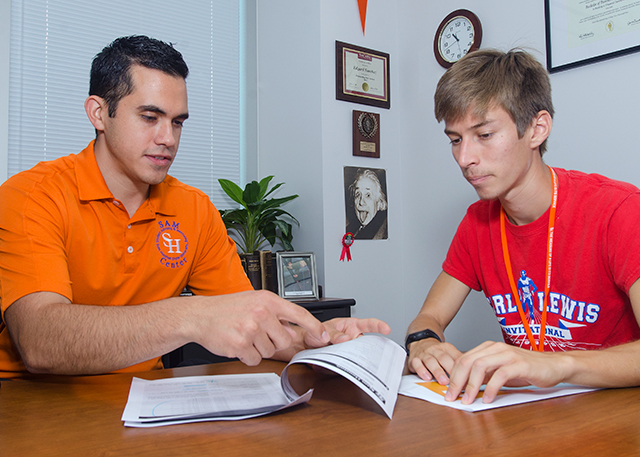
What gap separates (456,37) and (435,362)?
1982 millimetres

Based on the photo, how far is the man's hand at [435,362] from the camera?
981 mm

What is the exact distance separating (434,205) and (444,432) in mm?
2055

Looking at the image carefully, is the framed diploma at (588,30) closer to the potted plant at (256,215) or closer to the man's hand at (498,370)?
the potted plant at (256,215)

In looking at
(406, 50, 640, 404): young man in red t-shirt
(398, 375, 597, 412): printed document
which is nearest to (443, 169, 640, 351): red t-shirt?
(406, 50, 640, 404): young man in red t-shirt

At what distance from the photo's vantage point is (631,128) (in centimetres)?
185

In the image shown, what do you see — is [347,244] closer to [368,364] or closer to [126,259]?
[126,259]

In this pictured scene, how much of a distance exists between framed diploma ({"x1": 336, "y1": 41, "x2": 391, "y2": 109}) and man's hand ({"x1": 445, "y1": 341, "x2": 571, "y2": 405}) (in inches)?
79.2

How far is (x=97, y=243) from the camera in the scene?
130 cm

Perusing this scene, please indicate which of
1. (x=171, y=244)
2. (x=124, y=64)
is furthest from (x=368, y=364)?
(x=124, y=64)

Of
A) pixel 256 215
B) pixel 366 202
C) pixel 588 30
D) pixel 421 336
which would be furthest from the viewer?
pixel 366 202

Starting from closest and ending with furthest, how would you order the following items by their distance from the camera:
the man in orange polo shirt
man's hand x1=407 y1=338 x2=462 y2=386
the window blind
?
the man in orange polo shirt → man's hand x1=407 y1=338 x2=462 y2=386 → the window blind

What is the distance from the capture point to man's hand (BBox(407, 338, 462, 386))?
98 cm

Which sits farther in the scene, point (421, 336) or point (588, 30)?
point (588, 30)

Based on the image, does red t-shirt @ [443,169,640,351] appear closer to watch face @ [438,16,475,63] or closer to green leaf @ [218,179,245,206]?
watch face @ [438,16,475,63]
